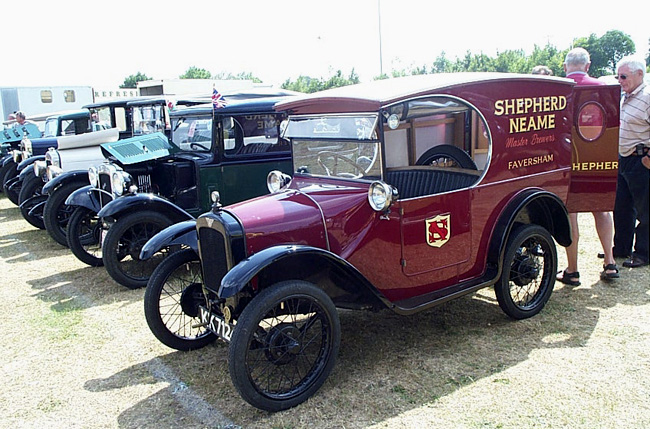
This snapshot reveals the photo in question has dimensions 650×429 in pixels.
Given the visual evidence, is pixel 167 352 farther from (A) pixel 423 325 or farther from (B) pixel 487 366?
(B) pixel 487 366

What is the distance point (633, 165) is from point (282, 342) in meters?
4.10

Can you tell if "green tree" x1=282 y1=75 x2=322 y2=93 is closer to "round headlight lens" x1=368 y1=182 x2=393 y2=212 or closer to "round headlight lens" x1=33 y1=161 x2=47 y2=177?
"round headlight lens" x1=33 y1=161 x2=47 y2=177

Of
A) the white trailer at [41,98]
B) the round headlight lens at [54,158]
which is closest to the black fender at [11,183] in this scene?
the round headlight lens at [54,158]

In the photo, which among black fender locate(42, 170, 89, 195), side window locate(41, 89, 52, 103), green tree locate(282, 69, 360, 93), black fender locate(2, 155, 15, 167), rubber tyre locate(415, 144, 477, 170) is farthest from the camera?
green tree locate(282, 69, 360, 93)

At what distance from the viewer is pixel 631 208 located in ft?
18.4

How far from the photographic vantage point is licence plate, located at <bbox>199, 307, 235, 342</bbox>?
→ 10.5 ft

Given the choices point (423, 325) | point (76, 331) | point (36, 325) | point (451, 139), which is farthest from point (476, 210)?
point (36, 325)

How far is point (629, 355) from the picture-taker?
356cm

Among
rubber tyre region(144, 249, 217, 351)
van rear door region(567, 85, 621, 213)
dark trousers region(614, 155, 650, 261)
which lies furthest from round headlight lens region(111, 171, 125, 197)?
dark trousers region(614, 155, 650, 261)

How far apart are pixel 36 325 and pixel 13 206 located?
7784 millimetres

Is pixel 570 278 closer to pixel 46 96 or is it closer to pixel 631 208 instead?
pixel 631 208

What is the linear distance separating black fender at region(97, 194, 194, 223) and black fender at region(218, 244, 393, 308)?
8.64 feet

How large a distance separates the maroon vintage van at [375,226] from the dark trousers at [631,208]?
0.90 m

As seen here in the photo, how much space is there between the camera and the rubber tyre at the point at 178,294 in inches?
146
